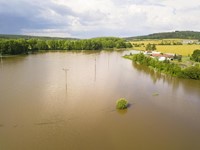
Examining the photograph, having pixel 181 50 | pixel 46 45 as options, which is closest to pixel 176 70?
pixel 181 50

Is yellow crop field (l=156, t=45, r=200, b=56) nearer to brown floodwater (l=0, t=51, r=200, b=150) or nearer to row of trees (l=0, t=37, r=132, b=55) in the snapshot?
row of trees (l=0, t=37, r=132, b=55)

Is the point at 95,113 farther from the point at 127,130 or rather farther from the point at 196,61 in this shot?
the point at 196,61

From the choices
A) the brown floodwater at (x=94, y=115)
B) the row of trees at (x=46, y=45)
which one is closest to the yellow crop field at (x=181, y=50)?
the row of trees at (x=46, y=45)

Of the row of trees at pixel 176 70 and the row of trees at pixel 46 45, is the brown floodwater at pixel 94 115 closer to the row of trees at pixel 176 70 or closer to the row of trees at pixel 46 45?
the row of trees at pixel 176 70

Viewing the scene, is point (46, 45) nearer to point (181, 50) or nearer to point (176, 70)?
point (181, 50)

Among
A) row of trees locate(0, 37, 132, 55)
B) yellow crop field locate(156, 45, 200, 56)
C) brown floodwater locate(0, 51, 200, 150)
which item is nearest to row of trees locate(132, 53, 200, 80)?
brown floodwater locate(0, 51, 200, 150)

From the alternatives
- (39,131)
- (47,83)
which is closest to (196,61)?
(47,83)
